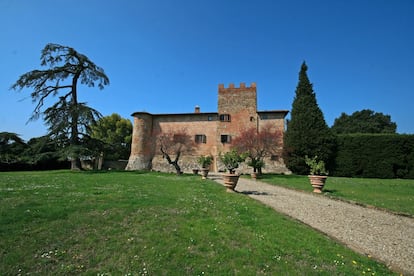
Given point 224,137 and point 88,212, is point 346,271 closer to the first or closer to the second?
point 88,212

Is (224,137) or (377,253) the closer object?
(377,253)

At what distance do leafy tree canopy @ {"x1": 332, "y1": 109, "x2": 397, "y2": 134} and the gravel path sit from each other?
49189 millimetres

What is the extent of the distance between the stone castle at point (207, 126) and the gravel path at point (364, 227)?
19.3 m

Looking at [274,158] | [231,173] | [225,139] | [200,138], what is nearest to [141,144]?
[200,138]

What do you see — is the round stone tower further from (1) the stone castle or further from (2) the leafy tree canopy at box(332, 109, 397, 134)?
(2) the leafy tree canopy at box(332, 109, 397, 134)

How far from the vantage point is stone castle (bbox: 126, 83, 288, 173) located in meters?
27.7

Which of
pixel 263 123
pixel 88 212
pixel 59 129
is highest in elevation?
pixel 263 123

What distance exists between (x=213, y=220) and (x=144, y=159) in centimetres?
2453

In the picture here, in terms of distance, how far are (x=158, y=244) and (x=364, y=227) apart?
570cm

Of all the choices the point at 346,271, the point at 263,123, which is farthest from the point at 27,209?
the point at 263,123

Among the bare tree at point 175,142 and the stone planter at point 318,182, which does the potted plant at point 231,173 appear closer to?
the stone planter at point 318,182

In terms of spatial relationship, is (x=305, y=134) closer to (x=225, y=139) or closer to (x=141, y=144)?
(x=225, y=139)

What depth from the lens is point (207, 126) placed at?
28812mm

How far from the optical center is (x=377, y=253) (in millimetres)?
4012
